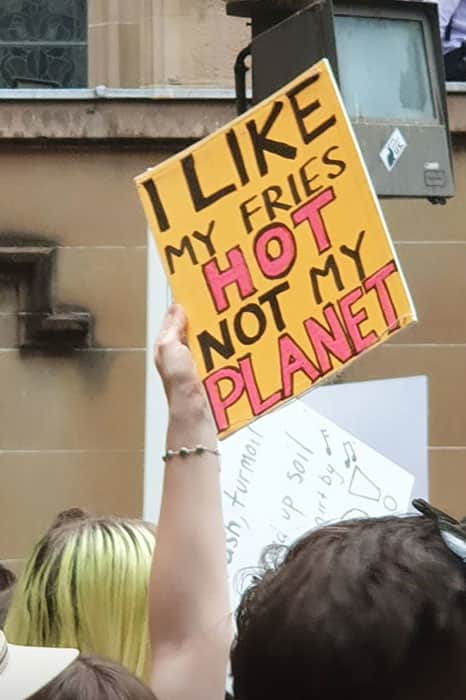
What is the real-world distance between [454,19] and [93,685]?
Result: 4993 millimetres

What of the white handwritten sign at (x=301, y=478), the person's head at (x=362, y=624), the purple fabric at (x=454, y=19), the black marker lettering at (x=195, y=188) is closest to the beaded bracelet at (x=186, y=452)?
the black marker lettering at (x=195, y=188)

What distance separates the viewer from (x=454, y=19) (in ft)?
22.0

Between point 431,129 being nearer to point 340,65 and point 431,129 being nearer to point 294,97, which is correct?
point 340,65

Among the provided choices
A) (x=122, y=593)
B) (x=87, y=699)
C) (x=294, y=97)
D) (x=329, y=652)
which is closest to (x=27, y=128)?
(x=294, y=97)

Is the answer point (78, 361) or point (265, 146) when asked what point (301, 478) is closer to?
point (265, 146)

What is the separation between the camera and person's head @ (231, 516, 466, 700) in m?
1.61

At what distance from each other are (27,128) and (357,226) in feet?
13.2

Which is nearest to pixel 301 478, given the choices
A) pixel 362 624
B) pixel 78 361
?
pixel 362 624

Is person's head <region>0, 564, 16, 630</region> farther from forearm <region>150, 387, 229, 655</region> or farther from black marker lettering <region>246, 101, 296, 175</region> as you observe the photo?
black marker lettering <region>246, 101, 296, 175</region>

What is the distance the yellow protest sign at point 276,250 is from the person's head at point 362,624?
117 centimetres

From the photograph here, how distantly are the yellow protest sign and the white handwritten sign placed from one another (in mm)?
873

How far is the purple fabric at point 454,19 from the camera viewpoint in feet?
A: 21.8

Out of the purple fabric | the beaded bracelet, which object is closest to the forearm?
the beaded bracelet

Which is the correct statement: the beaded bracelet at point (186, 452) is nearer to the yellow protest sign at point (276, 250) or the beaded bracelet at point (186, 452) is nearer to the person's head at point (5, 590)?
the yellow protest sign at point (276, 250)
